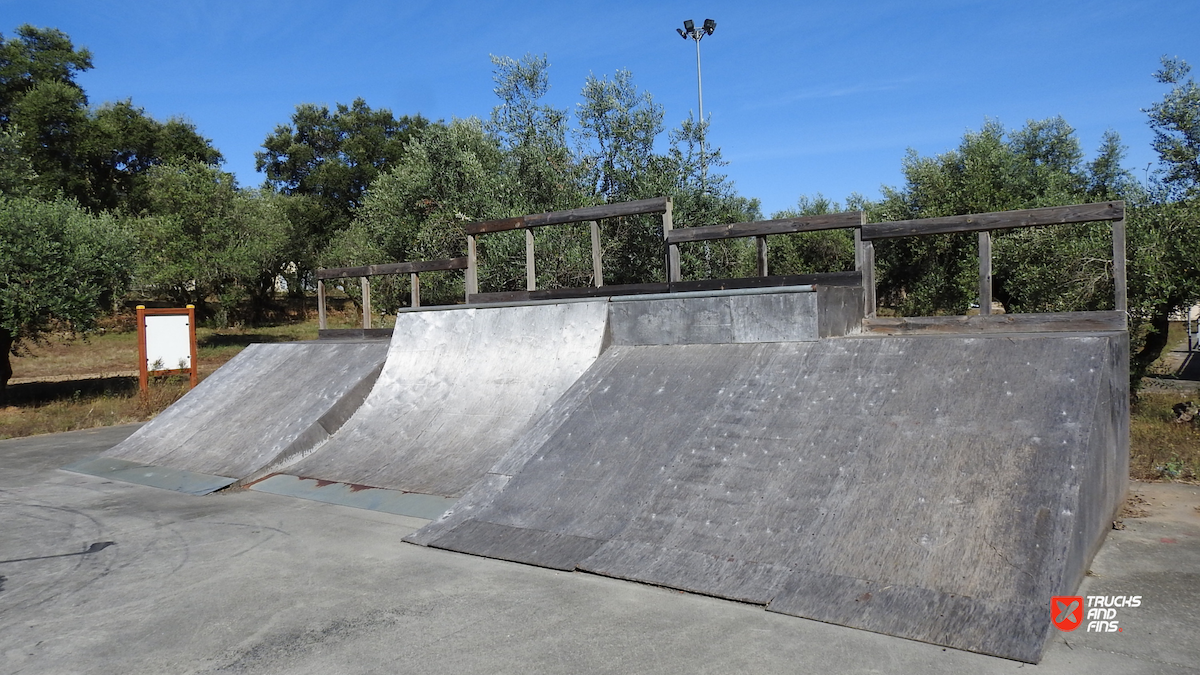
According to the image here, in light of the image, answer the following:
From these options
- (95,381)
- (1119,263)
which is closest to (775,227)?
(1119,263)

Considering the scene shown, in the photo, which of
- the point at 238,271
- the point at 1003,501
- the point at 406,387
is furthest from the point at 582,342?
the point at 238,271

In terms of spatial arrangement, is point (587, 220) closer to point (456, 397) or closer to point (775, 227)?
point (775, 227)

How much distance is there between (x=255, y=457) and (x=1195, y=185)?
47.6 ft

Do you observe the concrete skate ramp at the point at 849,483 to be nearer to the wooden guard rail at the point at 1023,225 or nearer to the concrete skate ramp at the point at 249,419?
the wooden guard rail at the point at 1023,225

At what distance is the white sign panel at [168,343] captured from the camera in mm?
13734

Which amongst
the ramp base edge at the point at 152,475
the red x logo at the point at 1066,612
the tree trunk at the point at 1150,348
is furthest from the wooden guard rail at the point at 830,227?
the tree trunk at the point at 1150,348

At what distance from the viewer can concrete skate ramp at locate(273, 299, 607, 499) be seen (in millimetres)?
7000

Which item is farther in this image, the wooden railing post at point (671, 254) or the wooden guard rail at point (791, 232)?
the wooden railing post at point (671, 254)

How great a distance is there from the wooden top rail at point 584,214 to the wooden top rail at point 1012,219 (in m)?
2.65

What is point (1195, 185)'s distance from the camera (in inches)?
490

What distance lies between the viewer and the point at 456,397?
7.88 m

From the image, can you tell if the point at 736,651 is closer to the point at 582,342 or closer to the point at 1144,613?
the point at 1144,613

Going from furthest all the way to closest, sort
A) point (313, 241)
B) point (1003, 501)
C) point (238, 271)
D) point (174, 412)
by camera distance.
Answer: point (313, 241) → point (238, 271) → point (174, 412) → point (1003, 501)

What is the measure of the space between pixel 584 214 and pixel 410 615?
576 cm
